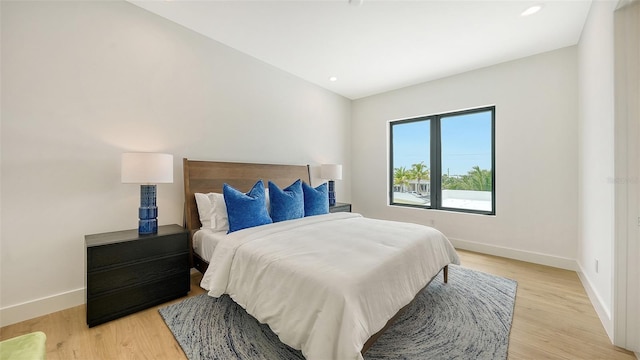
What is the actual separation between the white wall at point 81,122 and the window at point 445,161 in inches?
124

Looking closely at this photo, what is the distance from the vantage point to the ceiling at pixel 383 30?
2.39 m

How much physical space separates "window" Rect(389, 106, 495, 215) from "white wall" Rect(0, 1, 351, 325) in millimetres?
3145

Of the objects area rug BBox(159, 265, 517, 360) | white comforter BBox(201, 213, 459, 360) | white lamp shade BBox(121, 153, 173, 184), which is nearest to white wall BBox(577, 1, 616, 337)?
area rug BBox(159, 265, 517, 360)

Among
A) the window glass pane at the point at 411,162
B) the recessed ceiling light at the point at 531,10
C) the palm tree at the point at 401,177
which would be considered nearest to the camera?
the recessed ceiling light at the point at 531,10

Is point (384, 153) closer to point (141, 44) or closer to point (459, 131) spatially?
point (459, 131)

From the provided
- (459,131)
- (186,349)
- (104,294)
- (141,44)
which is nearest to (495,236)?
(459,131)

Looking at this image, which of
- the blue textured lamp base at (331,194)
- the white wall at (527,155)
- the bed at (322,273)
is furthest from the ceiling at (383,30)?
the blue textured lamp base at (331,194)

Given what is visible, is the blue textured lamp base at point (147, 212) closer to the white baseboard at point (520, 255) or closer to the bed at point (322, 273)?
the bed at point (322, 273)

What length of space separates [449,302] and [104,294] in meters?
2.84

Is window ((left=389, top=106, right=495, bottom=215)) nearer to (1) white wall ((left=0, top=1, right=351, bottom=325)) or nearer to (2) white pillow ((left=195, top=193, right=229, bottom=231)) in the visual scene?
(1) white wall ((left=0, top=1, right=351, bottom=325))

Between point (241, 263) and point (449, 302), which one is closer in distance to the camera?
point (241, 263)

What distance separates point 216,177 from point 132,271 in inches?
49.1

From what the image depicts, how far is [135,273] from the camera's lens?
207 centimetres

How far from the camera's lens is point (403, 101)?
446 cm
